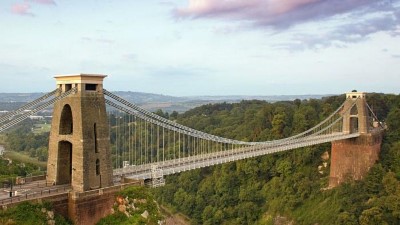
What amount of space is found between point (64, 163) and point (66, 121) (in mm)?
2225

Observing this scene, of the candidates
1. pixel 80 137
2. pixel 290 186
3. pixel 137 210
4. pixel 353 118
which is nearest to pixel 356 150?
pixel 353 118

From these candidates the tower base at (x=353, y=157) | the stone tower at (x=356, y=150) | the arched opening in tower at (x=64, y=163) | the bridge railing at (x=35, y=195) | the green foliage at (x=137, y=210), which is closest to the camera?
the bridge railing at (x=35, y=195)

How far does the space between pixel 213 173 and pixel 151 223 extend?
34770 millimetres

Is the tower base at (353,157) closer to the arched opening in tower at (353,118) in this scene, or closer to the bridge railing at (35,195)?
the arched opening in tower at (353,118)

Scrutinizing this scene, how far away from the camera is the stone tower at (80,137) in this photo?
22078 millimetres

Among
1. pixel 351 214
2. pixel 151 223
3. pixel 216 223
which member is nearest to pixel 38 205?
pixel 151 223

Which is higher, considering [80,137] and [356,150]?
[80,137]

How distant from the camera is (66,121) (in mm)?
23969

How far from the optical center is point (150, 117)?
28.2 metres

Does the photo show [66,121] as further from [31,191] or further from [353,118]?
[353,118]

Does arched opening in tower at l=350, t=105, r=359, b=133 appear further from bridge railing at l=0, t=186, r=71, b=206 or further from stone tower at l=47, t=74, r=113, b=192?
bridge railing at l=0, t=186, r=71, b=206

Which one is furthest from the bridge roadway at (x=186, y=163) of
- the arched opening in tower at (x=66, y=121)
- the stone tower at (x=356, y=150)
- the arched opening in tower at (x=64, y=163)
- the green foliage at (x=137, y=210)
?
the arched opening in tower at (x=66, y=121)

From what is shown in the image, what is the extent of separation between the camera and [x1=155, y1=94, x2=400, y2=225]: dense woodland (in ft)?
134

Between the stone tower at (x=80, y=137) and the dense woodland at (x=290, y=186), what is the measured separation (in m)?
24.6
